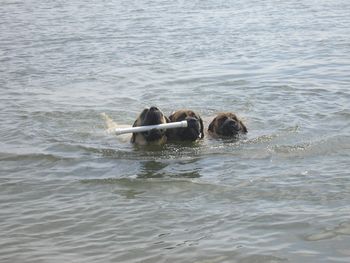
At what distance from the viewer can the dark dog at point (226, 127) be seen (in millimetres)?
9008

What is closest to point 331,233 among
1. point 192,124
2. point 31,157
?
point 192,124

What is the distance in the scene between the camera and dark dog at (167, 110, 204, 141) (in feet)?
28.3

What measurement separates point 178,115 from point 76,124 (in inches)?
83.3

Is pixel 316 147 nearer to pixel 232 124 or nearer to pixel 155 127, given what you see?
pixel 232 124

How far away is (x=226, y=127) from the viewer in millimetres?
9000

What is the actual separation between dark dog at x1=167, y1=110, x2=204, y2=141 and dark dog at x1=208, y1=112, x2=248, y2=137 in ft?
1.06

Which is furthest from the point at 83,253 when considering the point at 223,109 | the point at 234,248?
the point at 223,109

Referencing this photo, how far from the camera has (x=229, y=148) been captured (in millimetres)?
8438

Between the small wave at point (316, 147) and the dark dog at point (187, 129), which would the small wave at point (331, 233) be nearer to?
the small wave at point (316, 147)

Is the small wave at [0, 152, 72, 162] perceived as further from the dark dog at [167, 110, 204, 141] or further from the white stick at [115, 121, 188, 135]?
the dark dog at [167, 110, 204, 141]

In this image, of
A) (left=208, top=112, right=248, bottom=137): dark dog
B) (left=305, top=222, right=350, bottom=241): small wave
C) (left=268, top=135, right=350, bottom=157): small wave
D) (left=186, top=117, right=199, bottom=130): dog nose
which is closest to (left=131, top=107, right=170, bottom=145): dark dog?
(left=186, top=117, right=199, bottom=130): dog nose

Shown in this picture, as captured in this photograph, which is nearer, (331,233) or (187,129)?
(331,233)

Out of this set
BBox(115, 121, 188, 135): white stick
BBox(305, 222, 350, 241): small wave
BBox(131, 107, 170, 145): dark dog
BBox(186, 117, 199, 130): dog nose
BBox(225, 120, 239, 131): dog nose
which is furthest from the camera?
BBox(225, 120, 239, 131): dog nose

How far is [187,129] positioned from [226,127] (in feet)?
2.17
